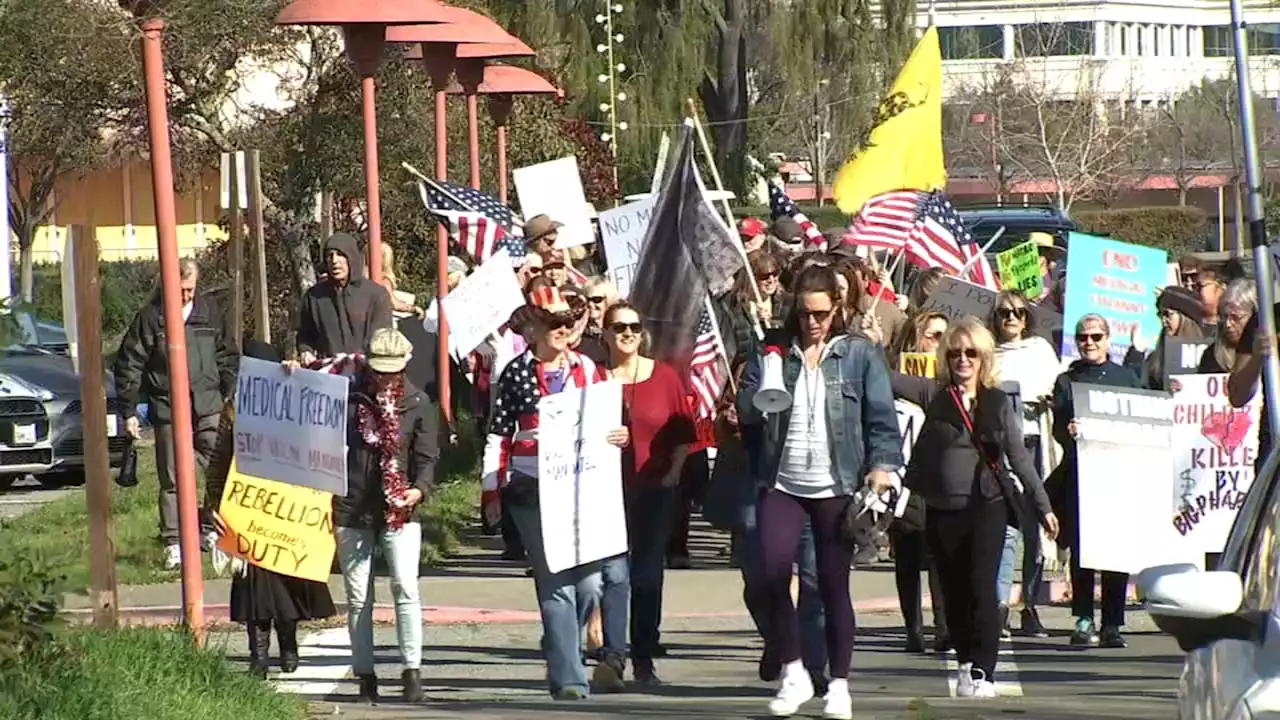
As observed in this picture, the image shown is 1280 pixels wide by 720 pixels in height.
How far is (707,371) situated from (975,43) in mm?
67677

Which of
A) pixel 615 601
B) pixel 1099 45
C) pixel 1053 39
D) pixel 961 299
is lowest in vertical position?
pixel 615 601

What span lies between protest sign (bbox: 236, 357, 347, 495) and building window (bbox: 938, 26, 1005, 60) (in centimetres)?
6853

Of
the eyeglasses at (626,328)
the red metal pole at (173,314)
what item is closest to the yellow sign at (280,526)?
the red metal pole at (173,314)

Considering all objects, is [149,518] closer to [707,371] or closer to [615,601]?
[707,371]

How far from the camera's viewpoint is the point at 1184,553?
12.3m

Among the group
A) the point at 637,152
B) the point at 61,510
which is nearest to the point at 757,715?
the point at 61,510

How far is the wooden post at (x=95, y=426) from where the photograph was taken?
9.86m

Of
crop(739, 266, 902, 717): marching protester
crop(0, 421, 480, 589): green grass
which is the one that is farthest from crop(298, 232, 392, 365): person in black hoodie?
crop(739, 266, 902, 717): marching protester

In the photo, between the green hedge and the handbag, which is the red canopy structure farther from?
the green hedge

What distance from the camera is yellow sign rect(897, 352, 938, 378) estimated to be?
13336 mm

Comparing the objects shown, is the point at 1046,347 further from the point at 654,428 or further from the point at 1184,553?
the point at 654,428

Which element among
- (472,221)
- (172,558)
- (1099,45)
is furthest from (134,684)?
(1099,45)

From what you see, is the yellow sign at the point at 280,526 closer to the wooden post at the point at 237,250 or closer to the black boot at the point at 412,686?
the black boot at the point at 412,686

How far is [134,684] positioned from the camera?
9.19 meters
